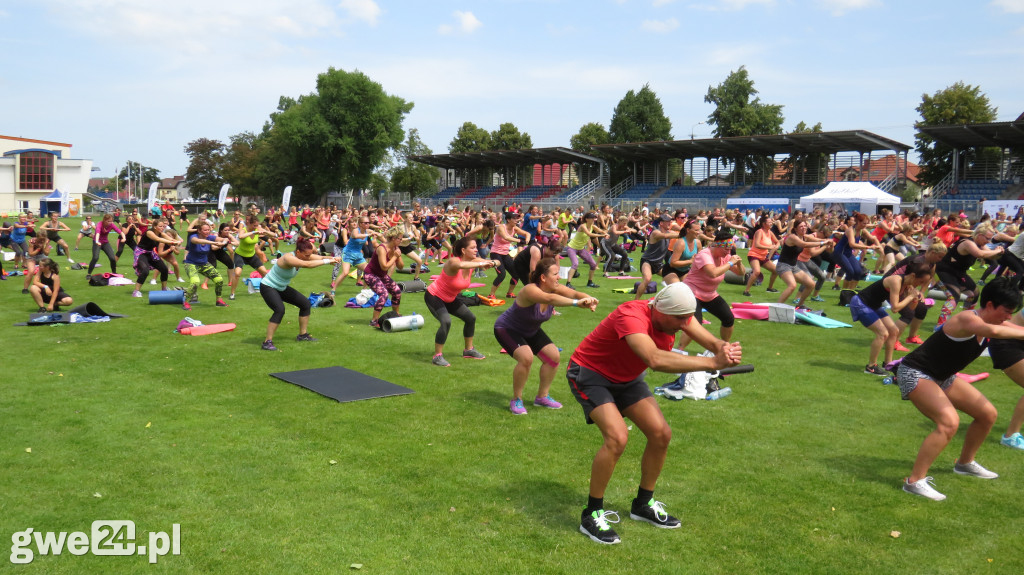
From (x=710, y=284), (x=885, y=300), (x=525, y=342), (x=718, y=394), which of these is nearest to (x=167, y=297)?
(x=525, y=342)

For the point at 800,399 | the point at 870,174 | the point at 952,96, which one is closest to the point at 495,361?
the point at 800,399

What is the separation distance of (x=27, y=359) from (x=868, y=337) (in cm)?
1217

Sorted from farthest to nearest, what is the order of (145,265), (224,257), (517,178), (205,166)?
(205,166) < (517,178) < (224,257) < (145,265)

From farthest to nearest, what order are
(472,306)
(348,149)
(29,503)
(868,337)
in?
(348,149)
(472,306)
(868,337)
(29,503)

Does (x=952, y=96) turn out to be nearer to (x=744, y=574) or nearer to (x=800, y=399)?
(x=800, y=399)

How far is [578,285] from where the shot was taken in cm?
1819

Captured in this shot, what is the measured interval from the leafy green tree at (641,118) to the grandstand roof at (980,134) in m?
30.8

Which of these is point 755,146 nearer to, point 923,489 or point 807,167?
point 807,167

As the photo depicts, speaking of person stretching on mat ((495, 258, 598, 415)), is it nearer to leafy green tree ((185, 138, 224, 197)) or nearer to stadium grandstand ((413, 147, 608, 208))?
stadium grandstand ((413, 147, 608, 208))

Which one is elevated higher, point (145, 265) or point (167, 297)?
point (145, 265)

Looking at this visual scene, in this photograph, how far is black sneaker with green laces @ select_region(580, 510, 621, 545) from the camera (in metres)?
4.59

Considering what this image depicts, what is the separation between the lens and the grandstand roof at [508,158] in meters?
60.4

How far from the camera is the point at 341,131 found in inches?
2657

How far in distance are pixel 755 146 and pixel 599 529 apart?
167 feet
